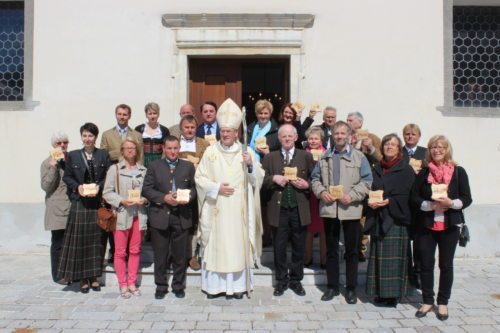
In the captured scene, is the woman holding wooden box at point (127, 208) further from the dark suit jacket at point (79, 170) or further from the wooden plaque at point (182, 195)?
the wooden plaque at point (182, 195)

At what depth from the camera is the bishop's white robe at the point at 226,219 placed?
5.26 meters

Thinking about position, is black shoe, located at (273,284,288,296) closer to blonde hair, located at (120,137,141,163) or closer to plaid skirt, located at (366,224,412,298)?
plaid skirt, located at (366,224,412,298)

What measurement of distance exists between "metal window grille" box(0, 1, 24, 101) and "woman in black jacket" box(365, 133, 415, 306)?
6104 mm

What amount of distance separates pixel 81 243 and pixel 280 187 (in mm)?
2348

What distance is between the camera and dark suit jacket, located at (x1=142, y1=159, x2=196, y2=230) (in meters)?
5.19

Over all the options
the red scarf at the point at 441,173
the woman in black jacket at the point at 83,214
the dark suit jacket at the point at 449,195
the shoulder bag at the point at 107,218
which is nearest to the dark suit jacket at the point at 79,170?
→ the woman in black jacket at the point at 83,214

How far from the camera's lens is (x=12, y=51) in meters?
7.98

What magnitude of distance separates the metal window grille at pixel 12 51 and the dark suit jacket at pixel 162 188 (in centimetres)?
405

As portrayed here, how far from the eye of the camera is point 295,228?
5.36 m

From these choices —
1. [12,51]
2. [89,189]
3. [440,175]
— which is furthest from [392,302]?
[12,51]

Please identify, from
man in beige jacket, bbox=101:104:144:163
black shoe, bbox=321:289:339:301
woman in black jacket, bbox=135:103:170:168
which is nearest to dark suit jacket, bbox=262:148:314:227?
black shoe, bbox=321:289:339:301

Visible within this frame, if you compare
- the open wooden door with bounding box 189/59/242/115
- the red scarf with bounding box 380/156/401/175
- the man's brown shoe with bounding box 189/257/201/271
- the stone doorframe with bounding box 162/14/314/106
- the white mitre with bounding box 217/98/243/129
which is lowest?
the man's brown shoe with bounding box 189/257/201/271

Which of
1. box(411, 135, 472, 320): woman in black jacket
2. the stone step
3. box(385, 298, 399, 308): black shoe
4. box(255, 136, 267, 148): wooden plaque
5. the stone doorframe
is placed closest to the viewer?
box(411, 135, 472, 320): woman in black jacket

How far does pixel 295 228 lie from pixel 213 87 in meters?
3.51
